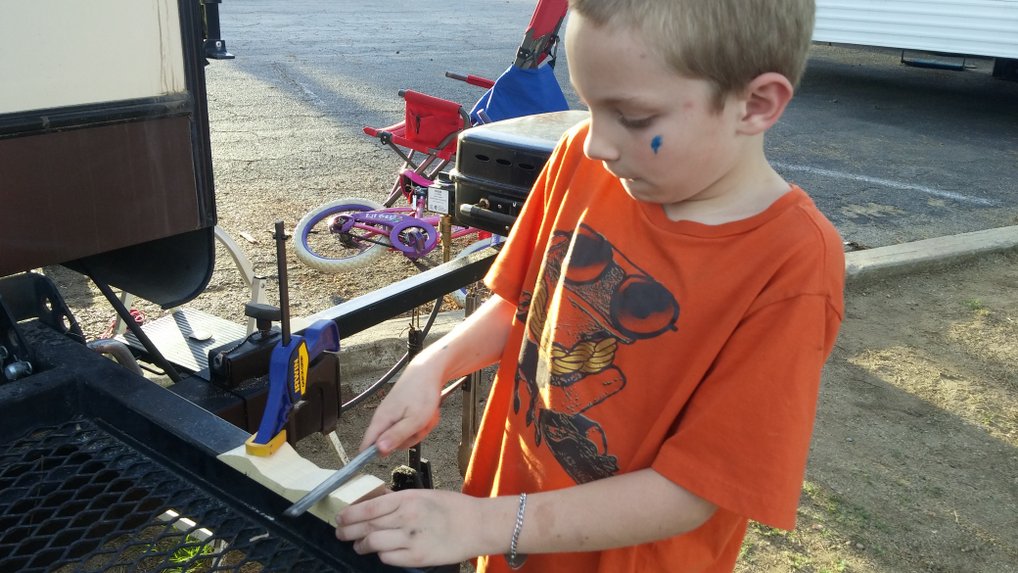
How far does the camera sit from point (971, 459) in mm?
2809

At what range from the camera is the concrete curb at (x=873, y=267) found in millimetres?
3049

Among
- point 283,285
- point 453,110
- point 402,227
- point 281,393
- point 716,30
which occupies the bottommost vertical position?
point 402,227

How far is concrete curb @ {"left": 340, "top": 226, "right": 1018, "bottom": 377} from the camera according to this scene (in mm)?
3049

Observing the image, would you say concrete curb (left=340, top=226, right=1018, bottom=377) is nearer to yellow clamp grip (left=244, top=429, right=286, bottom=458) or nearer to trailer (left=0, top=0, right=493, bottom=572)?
trailer (left=0, top=0, right=493, bottom=572)

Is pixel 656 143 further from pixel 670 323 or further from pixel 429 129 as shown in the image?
pixel 429 129

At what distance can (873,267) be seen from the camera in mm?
4133

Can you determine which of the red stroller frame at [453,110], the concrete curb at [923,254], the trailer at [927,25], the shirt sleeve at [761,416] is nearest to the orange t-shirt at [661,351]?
the shirt sleeve at [761,416]

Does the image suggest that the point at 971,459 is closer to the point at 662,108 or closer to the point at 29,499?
the point at 662,108

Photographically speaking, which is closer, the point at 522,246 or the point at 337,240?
the point at 522,246

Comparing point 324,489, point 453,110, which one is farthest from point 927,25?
point 324,489

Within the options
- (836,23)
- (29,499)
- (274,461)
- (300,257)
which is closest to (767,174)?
(274,461)

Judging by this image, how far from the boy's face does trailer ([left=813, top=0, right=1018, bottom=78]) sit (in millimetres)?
7436

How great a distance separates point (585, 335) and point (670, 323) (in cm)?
13

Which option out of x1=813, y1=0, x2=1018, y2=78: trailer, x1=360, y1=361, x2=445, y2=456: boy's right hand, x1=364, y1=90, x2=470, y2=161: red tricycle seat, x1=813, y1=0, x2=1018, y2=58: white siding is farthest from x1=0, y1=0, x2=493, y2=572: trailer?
x1=813, y1=0, x2=1018, y2=58: white siding
